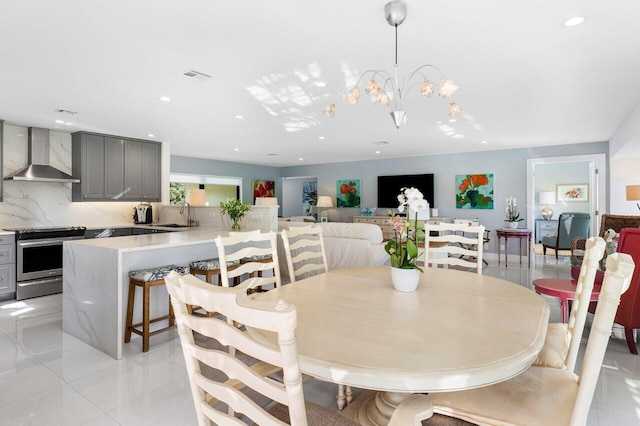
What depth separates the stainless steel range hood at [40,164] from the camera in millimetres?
4797

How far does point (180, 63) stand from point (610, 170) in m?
7.10

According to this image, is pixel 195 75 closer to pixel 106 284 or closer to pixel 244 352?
pixel 106 284

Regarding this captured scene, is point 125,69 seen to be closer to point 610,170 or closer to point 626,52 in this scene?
point 626,52

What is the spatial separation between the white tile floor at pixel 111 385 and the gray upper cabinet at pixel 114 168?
8.75ft

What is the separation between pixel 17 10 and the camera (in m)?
2.04

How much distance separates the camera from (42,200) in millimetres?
5223

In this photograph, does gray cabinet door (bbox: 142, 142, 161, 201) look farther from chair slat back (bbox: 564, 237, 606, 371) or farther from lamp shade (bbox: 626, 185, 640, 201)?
lamp shade (bbox: 626, 185, 640, 201)

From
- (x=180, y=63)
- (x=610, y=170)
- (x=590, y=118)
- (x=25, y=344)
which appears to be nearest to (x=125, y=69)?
(x=180, y=63)

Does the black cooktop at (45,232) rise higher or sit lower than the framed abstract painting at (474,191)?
lower

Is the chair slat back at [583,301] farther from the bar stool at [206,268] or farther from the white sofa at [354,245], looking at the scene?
the white sofa at [354,245]

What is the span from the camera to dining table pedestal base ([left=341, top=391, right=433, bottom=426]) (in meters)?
1.65

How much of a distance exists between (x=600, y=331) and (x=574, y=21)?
2093 mm

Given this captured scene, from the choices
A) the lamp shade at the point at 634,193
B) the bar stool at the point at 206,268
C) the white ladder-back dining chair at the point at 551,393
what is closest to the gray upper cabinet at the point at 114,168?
the bar stool at the point at 206,268

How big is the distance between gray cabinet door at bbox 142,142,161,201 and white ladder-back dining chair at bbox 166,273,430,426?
5790mm
